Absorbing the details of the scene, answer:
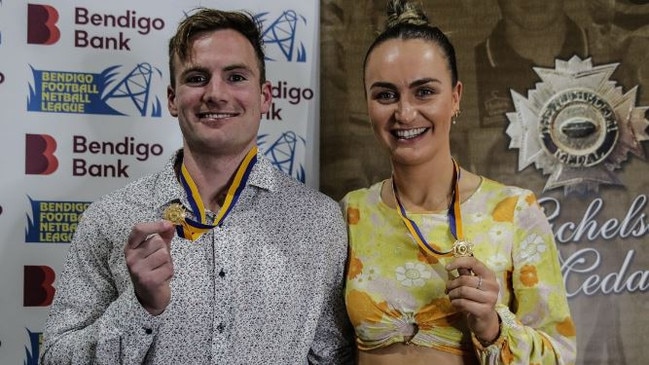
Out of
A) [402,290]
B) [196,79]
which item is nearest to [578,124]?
[402,290]

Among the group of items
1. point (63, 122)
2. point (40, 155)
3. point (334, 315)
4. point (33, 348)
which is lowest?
point (33, 348)

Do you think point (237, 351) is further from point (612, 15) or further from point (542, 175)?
point (612, 15)

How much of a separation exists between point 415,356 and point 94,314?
847mm

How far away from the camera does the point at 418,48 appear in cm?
209

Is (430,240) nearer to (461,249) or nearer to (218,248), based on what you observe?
(461,249)

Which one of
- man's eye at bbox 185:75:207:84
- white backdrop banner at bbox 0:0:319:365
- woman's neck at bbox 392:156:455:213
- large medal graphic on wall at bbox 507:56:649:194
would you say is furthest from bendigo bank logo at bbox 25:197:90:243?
large medal graphic on wall at bbox 507:56:649:194

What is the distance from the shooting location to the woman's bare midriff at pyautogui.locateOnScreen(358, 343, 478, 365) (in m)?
2.02

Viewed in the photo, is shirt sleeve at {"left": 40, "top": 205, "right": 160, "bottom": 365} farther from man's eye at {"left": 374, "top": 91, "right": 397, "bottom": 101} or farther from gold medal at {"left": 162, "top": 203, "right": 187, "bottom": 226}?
man's eye at {"left": 374, "top": 91, "right": 397, "bottom": 101}

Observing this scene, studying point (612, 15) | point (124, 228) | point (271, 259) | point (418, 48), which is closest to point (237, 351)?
point (271, 259)

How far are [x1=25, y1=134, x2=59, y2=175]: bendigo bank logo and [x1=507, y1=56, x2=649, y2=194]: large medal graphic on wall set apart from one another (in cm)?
152

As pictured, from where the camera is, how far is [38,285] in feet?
8.09

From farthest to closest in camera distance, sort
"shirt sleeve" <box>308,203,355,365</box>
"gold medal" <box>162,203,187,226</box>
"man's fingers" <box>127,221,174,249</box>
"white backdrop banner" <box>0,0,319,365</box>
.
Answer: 1. "white backdrop banner" <box>0,0,319,365</box>
2. "shirt sleeve" <box>308,203,355,365</box>
3. "gold medal" <box>162,203,187,226</box>
4. "man's fingers" <box>127,221,174,249</box>

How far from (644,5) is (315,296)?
1547mm

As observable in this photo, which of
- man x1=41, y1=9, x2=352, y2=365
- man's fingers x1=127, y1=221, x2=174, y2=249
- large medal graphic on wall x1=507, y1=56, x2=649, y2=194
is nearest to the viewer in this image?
man's fingers x1=127, y1=221, x2=174, y2=249
